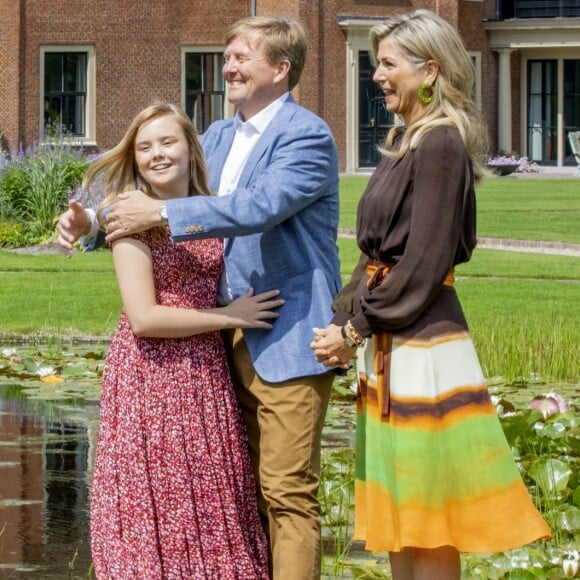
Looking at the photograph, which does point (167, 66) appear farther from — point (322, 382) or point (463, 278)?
point (322, 382)

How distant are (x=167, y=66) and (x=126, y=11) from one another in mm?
1687

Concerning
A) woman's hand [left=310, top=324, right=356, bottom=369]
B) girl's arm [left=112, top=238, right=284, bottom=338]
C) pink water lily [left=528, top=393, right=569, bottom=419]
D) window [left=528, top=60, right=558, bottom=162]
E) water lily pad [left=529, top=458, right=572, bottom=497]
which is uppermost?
window [left=528, top=60, right=558, bottom=162]

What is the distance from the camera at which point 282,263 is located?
3.90m

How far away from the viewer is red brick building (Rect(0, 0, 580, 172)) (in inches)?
1406

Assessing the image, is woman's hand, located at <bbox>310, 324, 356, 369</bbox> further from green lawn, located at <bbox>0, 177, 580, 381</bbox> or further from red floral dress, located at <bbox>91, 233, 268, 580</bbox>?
green lawn, located at <bbox>0, 177, 580, 381</bbox>

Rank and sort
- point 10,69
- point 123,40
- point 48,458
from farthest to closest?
point 123,40
point 10,69
point 48,458

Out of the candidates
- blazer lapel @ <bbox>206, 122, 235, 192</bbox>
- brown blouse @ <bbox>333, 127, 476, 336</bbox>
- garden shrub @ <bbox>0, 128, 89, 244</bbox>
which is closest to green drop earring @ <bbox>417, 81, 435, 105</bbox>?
brown blouse @ <bbox>333, 127, 476, 336</bbox>

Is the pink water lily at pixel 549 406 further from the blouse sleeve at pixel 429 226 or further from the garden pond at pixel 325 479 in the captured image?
the blouse sleeve at pixel 429 226

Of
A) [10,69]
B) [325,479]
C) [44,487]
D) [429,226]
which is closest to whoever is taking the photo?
[429,226]

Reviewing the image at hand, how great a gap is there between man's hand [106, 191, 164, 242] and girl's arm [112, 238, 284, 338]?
0.26ft

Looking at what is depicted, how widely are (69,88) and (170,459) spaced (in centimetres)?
3338

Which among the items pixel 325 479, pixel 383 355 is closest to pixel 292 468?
pixel 383 355

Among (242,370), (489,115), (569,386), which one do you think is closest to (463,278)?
(569,386)

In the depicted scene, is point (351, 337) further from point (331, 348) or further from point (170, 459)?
point (170, 459)
